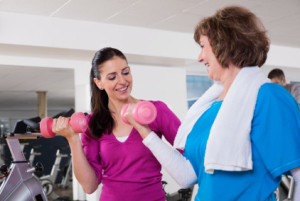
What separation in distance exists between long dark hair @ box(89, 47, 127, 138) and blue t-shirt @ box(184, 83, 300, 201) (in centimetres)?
68

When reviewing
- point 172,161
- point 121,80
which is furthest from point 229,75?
point 121,80

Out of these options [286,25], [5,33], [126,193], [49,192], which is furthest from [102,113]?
[49,192]

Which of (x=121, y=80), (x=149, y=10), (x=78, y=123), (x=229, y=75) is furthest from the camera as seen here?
(x=149, y=10)

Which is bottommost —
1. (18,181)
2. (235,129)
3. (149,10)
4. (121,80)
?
(18,181)

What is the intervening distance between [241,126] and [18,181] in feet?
7.82

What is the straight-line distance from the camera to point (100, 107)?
170 centimetres

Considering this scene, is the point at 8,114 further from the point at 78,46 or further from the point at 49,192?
the point at 78,46

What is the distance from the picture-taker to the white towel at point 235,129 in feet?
3.07

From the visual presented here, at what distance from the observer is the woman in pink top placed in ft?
4.97

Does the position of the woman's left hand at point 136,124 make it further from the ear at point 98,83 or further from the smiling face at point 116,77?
the ear at point 98,83

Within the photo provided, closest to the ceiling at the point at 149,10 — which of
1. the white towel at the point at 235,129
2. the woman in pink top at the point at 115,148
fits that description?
the woman in pink top at the point at 115,148

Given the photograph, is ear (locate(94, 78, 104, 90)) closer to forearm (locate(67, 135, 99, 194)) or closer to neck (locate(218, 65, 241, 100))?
A: forearm (locate(67, 135, 99, 194))

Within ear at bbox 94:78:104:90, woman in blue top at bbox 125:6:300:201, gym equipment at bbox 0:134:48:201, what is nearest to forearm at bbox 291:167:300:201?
woman in blue top at bbox 125:6:300:201

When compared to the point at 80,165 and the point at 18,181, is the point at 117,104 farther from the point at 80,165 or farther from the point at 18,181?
the point at 18,181
